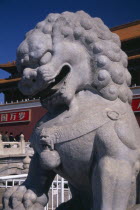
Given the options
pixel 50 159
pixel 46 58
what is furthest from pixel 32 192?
pixel 46 58

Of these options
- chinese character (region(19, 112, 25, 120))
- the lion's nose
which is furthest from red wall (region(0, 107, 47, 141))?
the lion's nose

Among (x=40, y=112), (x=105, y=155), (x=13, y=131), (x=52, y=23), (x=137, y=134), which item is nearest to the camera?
(x=105, y=155)

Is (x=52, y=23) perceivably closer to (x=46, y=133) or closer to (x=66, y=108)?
(x=66, y=108)

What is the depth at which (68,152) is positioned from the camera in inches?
52.8

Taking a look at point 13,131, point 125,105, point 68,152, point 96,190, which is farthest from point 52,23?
point 13,131

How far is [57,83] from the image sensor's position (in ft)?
4.84

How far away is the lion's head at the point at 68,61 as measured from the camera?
55.7 inches

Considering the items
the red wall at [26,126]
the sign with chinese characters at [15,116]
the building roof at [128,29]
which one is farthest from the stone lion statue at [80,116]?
the building roof at [128,29]

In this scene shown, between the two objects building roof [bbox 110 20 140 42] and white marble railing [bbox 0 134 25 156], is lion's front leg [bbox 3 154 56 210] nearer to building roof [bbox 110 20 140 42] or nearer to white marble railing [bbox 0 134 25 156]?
white marble railing [bbox 0 134 25 156]

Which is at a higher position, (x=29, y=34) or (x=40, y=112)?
(x=40, y=112)

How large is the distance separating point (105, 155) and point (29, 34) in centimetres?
73

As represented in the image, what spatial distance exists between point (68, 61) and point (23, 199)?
733 mm

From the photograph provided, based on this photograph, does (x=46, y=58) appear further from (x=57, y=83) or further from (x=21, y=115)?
(x=21, y=115)

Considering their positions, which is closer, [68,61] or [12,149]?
[68,61]
